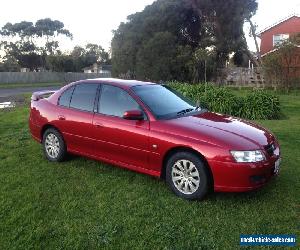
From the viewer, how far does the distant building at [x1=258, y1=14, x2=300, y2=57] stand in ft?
123

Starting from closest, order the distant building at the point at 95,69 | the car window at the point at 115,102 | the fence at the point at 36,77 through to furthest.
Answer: the car window at the point at 115,102
the fence at the point at 36,77
the distant building at the point at 95,69

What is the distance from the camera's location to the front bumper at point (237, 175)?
4711 mm

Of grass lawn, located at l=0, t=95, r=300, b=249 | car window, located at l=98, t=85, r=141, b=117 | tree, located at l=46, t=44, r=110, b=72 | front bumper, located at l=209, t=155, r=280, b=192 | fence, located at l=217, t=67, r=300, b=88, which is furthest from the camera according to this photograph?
tree, located at l=46, t=44, r=110, b=72

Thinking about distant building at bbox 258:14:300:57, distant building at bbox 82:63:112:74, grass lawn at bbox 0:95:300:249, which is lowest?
grass lawn at bbox 0:95:300:249

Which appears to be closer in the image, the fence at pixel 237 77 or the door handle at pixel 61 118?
the door handle at pixel 61 118

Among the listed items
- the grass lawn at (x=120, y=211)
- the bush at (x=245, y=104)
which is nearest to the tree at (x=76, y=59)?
the bush at (x=245, y=104)

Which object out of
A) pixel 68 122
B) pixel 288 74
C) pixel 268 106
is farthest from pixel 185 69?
pixel 68 122

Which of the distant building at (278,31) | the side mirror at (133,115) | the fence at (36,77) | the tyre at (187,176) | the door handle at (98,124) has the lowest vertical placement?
the tyre at (187,176)

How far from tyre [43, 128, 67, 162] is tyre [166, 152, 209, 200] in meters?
2.30

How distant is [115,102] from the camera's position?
5.96 m

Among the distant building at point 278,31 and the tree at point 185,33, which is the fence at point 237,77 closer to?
the tree at point 185,33

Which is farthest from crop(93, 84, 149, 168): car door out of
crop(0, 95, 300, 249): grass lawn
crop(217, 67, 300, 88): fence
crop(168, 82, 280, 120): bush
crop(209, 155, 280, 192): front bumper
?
crop(217, 67, 300, 88): fence

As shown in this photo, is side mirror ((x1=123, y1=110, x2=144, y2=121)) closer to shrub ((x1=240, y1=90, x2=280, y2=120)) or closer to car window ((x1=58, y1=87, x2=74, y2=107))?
car window ((x1=58, y1=87, x2=74, y2=107))

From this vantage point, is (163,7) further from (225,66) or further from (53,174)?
(53,174)
